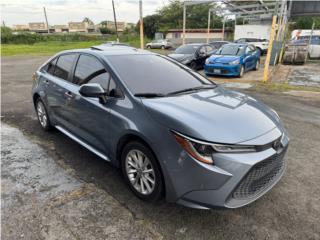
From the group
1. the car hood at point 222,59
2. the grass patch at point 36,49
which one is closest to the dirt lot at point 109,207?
the car hood at point 222,59

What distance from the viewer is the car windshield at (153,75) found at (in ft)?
9.94

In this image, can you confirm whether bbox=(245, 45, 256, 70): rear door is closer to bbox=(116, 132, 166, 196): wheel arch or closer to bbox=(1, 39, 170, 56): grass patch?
bbox=(116, 132, 166, 196): wheel arch

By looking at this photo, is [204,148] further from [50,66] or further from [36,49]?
[36,49]

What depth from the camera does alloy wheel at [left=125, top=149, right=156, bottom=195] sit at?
262cm

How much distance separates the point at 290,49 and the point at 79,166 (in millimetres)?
16543

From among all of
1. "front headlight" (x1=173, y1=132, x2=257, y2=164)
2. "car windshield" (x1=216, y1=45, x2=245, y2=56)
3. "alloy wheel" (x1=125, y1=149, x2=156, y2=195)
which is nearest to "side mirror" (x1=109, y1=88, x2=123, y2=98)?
"alloy wheel" (x1=125, y1=149, x2=156, y2=195)

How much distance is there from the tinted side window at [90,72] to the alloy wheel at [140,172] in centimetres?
94

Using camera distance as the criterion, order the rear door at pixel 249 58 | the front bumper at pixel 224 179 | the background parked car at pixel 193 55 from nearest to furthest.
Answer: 1. the front bumper at pixel 224 179
2. the rear door at pixel 249 58
3. the background parked car at pixel 193 55

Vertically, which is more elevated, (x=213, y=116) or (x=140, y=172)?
(x=213, y=116)

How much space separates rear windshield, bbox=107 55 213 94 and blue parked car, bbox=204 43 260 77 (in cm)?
748

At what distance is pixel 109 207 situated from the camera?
2701mm

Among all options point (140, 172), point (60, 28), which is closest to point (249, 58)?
point (140, 172)

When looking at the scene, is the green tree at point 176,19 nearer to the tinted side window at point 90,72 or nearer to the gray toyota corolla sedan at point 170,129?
the tinted side window at point 90,72

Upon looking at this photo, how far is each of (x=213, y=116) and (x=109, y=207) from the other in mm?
1428
